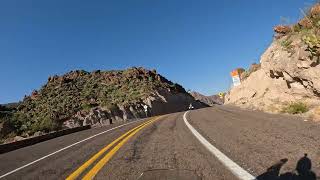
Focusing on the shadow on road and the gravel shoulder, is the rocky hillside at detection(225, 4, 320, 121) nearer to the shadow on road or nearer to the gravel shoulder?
the gravel shoulder

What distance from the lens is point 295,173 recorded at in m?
4.50

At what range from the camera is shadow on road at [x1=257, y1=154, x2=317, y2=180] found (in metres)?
4.31

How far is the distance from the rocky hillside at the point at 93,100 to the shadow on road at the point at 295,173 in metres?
31.4

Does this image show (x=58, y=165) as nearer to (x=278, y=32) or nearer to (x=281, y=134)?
(x=281, y=134)

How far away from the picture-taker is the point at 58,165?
301 inches

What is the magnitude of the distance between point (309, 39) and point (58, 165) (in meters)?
10.5

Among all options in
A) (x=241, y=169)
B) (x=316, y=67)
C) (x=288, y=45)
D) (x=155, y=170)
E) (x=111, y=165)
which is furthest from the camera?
(x=288, y=45)

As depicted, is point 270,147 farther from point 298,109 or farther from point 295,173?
point 298,109

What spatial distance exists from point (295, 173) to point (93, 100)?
222ft

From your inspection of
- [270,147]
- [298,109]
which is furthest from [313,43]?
[270,147]

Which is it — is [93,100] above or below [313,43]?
above

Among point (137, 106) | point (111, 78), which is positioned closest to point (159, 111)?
point (137, 106)

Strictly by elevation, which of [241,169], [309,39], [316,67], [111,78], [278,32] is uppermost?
[111,78]

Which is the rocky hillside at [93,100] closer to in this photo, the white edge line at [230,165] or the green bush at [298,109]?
the green bush at [298,109]
